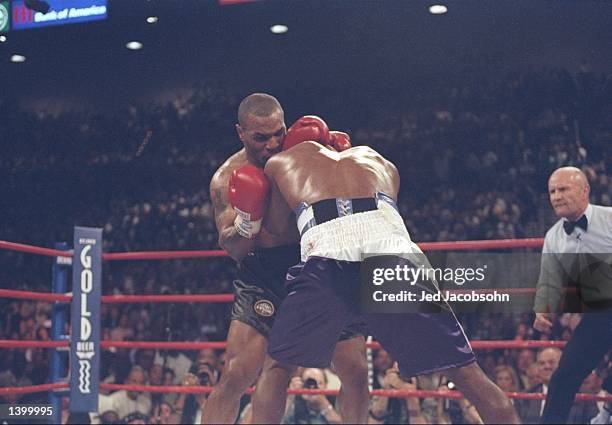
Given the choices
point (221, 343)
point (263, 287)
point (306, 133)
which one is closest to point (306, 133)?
point (306, 133)

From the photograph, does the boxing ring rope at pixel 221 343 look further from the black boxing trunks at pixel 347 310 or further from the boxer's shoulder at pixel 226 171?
the black boxing trunks at pixel 347 310

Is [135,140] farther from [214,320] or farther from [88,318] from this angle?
[88,318]

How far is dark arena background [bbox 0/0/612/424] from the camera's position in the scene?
3.07 m

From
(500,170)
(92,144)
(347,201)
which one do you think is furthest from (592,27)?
(92,144)

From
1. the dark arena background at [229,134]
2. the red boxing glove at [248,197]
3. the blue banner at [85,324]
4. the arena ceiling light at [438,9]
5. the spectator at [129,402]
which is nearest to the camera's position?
the red boxing glove at [248,197]

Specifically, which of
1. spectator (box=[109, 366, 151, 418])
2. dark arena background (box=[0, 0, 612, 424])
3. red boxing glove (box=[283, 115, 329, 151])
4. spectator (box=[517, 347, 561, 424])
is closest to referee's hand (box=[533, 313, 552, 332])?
dark arena background (box=[0, 0, 612, 424])

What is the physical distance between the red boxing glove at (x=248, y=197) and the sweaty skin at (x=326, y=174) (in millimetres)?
34

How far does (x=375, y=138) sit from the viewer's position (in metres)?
4.40

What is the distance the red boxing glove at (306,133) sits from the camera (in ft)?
6.72

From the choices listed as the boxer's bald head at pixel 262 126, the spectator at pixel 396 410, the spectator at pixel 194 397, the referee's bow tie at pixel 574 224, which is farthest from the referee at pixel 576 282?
the spectator at pixel 194 397

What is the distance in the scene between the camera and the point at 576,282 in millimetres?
2314

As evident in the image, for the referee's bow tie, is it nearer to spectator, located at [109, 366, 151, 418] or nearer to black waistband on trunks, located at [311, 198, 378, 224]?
black waistband on trunks, located at [311, 198, 378, 224]

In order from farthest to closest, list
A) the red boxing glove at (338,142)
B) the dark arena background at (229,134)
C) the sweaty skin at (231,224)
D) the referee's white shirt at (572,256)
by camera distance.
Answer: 1. the dark arena background at (229,134)
2. the referee's white shirt at (572,256)
3. the red boxing glove at (338,142)
4. the sweaty skin at (231,224)

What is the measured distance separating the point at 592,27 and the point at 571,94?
23.2 inches
